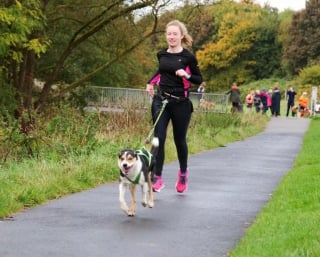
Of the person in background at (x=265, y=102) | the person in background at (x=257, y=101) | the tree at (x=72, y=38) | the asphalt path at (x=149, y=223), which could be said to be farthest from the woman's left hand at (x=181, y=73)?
the person in background at (x=257, y=101)

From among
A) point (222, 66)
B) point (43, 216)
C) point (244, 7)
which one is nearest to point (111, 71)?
point (43, 216)

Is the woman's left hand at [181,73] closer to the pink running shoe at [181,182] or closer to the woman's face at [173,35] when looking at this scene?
the woman's face at [173,35]

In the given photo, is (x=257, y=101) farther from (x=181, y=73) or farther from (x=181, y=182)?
(x=181, y=73)

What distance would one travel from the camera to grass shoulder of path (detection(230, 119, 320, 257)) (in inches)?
213

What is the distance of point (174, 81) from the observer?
8.38 metres

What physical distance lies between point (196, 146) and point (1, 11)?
6549 mm

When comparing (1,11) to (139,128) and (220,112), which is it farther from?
(220,112)

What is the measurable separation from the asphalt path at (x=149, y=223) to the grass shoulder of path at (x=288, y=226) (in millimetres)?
206

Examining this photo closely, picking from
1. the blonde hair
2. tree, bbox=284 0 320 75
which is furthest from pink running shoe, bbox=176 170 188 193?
tree, bbox=284 0 320 75

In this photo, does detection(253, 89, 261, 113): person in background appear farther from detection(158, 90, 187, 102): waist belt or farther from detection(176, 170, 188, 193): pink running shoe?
detection(158, 90, 187, 102): waist belt

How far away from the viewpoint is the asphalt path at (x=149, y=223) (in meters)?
5.72

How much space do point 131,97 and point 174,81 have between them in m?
12.6

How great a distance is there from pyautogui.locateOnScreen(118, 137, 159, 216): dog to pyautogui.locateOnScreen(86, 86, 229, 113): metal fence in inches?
412

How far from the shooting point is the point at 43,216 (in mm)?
7141
